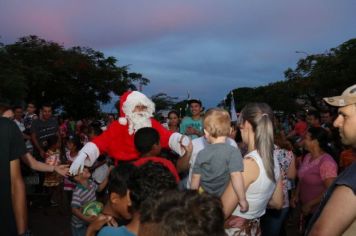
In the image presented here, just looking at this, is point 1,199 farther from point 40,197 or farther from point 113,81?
point 113,81

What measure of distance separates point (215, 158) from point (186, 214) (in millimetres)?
2096

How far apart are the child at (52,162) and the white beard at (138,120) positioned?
4.03 metres

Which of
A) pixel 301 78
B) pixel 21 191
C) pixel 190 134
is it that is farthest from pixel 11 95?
pixel 301 78

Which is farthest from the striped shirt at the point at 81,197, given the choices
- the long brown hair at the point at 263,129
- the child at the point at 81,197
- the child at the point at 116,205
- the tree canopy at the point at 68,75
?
the tree canopy at the point at 68,75

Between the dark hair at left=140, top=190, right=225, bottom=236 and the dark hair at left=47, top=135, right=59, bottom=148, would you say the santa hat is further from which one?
the dark hair at left=47, top=135, right=59, bottom=148

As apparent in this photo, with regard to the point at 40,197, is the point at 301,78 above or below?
above

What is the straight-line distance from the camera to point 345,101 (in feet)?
7.41

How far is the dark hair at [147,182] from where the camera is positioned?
7.93ft

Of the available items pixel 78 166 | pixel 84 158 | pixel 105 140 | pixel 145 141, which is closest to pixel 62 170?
pixel 78 166

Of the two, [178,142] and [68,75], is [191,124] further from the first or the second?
[68,75]

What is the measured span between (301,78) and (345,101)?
1409 inches

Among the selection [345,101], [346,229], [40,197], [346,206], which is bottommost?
[40,197]

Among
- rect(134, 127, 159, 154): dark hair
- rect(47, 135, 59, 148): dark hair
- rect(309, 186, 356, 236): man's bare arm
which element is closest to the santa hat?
rect(134, 127, 159, 154): dark hair

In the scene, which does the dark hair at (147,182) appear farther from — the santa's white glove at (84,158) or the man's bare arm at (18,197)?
the santa's white glove at (84,158)
